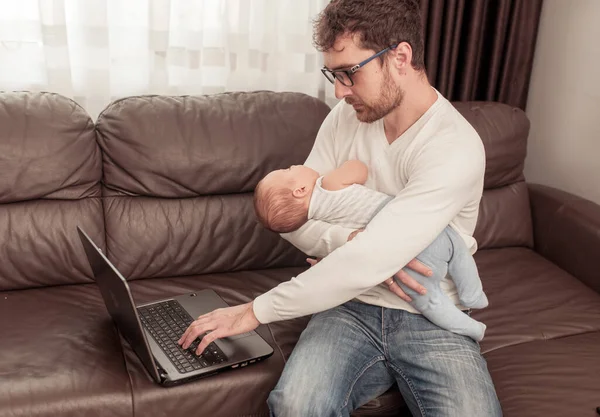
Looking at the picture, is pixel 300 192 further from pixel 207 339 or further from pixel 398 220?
pixel 207 339

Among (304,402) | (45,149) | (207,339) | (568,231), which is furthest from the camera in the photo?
(568,231)

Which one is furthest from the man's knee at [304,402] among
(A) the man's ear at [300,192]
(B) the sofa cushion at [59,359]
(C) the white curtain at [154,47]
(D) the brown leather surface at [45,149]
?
(C) the white curtain at [154,47]

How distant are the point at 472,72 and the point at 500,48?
6.0 inches

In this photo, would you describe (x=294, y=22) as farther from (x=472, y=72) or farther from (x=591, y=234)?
(x=591, y=234)

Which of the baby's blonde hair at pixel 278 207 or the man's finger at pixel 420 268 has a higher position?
the baby's blonde hair at pixel 278 207

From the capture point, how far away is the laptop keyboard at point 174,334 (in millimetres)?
1728

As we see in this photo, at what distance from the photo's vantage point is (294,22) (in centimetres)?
258

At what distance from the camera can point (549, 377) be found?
179 cm

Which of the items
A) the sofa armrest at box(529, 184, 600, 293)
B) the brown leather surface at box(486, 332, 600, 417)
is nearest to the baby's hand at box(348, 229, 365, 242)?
the brown leather surface at box(486, 332, 600, 417)

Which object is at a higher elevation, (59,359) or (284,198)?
(284,198)

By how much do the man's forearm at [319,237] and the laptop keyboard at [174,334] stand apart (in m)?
0.37

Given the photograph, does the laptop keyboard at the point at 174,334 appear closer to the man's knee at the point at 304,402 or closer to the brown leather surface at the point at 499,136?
the man's knee at the point at 304,402

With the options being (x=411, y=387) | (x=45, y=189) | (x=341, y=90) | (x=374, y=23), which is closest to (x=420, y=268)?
(x=411, y=387)

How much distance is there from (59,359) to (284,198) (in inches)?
28.1
